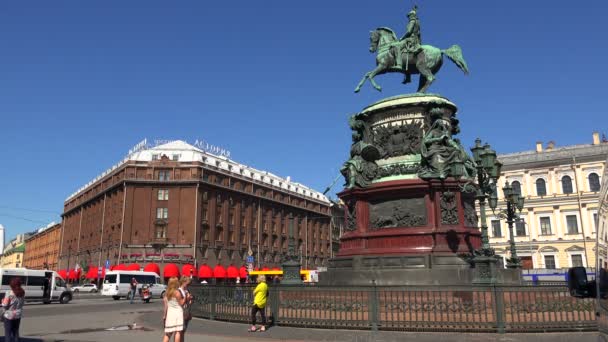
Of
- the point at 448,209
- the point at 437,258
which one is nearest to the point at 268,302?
the point at 437,258

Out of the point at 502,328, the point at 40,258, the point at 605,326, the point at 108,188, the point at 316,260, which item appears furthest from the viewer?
the point at 40,258

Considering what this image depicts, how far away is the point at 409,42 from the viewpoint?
66.9ft

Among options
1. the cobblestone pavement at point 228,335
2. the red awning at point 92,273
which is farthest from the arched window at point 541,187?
the red awning at point 92,273

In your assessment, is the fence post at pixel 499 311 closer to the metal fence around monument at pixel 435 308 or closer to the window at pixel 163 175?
the metal fence around monument at pixel 435 308

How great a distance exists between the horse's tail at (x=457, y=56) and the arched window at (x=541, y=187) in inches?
1799

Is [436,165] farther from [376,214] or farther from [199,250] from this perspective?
[199,250]

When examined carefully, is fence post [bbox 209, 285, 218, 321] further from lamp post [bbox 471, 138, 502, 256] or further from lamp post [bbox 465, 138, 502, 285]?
lamp post [bbox 471, 138, 502, 256]

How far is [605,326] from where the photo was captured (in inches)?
167

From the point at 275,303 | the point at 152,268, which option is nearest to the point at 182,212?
the point at 152,268

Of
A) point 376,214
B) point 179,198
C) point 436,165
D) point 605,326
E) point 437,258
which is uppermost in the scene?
point 179,198

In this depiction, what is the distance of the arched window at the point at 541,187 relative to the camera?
59562 millimetres

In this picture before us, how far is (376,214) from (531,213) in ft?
164

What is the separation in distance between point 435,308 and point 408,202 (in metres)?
6.10

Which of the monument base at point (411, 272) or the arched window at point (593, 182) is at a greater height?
the arched window at point (593, 182)
